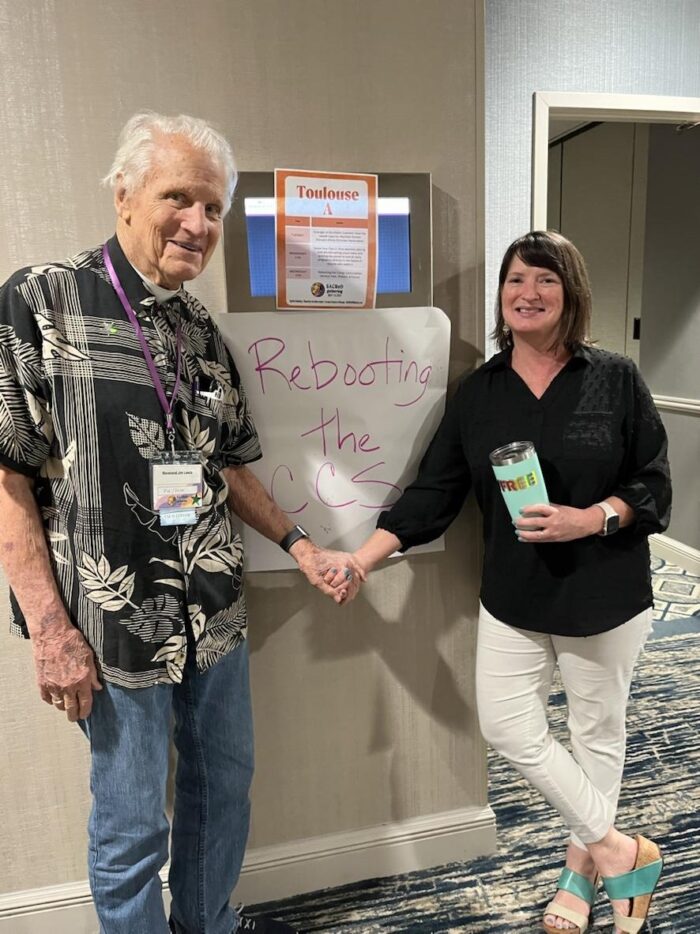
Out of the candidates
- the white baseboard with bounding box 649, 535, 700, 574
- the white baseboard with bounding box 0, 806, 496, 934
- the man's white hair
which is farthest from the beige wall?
the white baseboard with bounding box 649, 535, 700, 574

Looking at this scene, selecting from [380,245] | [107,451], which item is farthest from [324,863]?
[380,245]

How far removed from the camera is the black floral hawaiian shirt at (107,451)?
0.99 meters

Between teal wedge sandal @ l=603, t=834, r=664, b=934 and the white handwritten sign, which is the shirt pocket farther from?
teal wedge sandal @ l=603, t=834, r=664, b=934

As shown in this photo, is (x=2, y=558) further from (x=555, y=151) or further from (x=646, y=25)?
(x=555, y=151)

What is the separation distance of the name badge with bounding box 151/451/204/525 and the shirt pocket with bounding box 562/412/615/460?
2.27 feet

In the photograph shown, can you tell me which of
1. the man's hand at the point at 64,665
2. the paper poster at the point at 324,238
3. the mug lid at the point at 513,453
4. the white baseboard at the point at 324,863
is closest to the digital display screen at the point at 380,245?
the paper poster at the point at 324,238

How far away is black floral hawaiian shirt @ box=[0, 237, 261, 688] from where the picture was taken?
3.24 ft

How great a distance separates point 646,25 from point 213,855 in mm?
3154

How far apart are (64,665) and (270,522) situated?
1.57 ft

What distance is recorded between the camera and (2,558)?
39.9 inches

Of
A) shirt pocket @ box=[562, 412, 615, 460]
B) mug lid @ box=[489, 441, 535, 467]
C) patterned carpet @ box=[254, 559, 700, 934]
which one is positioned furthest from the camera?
patterned carpet @ box=[254, 559, 700, 934]

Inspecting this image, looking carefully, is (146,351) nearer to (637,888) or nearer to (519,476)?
(519,476)

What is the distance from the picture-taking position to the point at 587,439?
1270 millimetres

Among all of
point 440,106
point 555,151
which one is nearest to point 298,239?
point 440,106
